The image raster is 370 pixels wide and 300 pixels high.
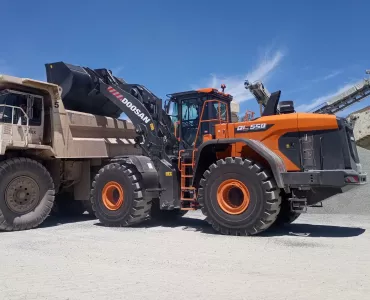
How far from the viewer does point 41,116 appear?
30.6ft

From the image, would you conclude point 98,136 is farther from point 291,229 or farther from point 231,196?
point 291,229

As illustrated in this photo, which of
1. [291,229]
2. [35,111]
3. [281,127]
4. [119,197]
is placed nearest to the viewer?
[281,127]

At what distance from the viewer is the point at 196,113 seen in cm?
921

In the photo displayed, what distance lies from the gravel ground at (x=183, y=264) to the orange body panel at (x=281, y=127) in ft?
5.51

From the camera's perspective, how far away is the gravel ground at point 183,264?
4023 millimetres

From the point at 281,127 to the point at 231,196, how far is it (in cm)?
164

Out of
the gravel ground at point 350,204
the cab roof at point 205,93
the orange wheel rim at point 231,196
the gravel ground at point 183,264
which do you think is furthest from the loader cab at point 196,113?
the gravel ground at point 350,204

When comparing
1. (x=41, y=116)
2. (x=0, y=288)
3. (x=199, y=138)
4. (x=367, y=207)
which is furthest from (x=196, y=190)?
(x=367, y=207)

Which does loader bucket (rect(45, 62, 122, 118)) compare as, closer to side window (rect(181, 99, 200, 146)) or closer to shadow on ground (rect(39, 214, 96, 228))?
side window (rect(181, 99, 200, 146))

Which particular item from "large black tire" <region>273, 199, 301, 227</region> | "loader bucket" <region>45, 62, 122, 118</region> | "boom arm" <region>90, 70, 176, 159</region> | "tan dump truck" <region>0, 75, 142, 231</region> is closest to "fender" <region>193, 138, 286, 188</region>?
"large black tire" <region>273, 199, 301, 227</region>

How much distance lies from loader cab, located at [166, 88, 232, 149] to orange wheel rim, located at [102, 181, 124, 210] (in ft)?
5.70

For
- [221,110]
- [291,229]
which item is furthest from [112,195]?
[291,229]

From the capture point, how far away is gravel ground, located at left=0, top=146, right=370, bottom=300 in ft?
13.2

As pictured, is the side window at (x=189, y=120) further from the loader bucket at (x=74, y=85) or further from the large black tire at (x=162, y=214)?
the loader bucket at (x=74, y=85)
